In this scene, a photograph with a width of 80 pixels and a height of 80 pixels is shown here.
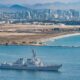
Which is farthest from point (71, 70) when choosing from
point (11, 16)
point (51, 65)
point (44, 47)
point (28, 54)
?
point (11, 16)

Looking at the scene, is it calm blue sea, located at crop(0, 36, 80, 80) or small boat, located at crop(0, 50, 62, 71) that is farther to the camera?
small boat, located at crop(0, 50, 62, 71)

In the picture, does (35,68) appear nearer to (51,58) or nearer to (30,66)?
(30,66)

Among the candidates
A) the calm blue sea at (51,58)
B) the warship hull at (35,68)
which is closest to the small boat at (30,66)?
the warship hull at (35,68)

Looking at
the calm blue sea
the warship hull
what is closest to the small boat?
the warship hull

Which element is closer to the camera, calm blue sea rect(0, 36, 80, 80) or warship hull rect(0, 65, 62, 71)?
calm blue sea rect(0, 36, 80, 80)

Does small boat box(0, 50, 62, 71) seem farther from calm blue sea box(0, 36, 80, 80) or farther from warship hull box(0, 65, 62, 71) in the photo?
calm blue sea box(0, 36, 80, 80)

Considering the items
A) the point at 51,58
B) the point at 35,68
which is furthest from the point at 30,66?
the point at 51,58

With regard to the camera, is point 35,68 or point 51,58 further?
point 51,58

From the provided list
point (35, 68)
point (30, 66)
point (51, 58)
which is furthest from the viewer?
point (51, 58)

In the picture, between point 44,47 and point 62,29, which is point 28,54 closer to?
point 44,47
